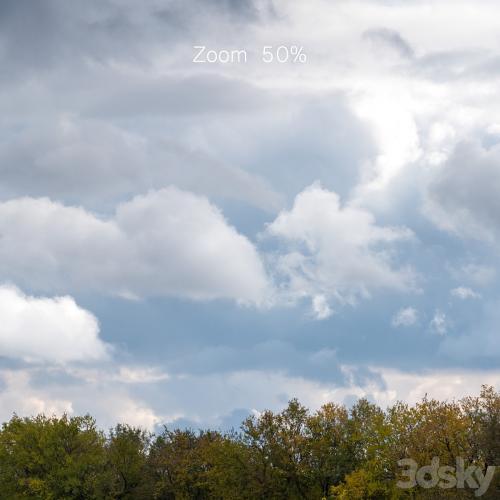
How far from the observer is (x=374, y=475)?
9431 cm

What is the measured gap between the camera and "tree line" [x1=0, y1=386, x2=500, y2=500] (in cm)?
8619

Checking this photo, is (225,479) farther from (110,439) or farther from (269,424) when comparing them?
(110,439)

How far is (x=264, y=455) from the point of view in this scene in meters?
106

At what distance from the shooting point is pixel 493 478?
77.8m

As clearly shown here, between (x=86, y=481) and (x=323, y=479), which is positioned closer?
(x=323, y=479)

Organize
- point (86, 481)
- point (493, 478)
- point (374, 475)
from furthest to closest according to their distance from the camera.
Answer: point (86, 481), point (374, 475), point (493, 478)

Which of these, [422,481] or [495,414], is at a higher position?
[495,414]

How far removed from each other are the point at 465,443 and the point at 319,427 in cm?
2603

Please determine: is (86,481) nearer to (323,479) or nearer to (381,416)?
(323,479)

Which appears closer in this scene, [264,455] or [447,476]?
[447,476]

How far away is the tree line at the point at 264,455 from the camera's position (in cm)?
8619

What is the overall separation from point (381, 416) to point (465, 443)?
18.0m

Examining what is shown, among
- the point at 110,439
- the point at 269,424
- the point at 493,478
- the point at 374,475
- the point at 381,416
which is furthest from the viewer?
the point at 110,439

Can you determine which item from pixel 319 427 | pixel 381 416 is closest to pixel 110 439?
pixel 319 427
